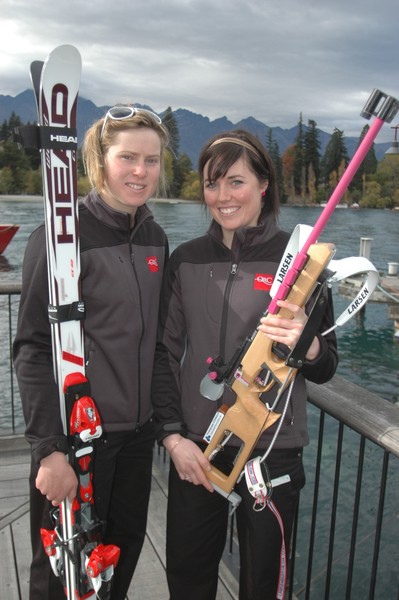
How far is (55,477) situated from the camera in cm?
147

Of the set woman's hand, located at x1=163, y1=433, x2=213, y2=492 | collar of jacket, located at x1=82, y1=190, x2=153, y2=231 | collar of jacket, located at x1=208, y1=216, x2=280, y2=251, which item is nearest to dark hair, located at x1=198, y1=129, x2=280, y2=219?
collar of jacket, located at x1=208, y1=216, x2=280, y2=251

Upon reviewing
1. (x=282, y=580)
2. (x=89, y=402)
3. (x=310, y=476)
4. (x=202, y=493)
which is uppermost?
(x=89, y=402)

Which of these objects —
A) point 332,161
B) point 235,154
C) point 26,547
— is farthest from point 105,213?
point 332,161

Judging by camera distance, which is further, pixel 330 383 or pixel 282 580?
pixel 330 383

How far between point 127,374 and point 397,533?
8.69m

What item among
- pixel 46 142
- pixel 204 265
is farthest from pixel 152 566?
pixel 46 142

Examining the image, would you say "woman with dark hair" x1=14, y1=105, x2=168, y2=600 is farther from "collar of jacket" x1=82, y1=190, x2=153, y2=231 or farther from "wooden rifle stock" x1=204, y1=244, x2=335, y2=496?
"wooden rifle stock" x1=204, y1=244, x2=335, y2=496

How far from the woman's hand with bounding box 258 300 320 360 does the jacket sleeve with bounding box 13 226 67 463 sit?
2.13 ft

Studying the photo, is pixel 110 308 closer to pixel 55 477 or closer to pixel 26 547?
pixel 55 477

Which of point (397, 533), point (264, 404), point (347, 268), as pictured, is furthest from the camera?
point (397, 533)

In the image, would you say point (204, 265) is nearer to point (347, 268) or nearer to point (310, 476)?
point (347, 268)

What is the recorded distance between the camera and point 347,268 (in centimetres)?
134

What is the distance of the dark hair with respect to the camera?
159 centimetres

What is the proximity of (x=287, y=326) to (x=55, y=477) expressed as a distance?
78 cm
